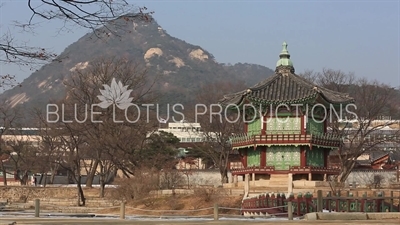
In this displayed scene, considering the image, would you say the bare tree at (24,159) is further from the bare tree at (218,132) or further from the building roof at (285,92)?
the building roof at (285,92)

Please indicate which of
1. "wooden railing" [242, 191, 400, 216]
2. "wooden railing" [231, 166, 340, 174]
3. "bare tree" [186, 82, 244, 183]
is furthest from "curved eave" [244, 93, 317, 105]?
"wooden railing" [242, 191, 400, 216]

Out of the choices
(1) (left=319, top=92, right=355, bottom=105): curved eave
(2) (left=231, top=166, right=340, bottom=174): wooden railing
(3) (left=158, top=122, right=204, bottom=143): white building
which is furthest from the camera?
(3) (left=158, top=122, right=204, bottom=143): white building

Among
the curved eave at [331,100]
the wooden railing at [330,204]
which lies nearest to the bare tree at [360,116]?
the curved eave at [331,100]

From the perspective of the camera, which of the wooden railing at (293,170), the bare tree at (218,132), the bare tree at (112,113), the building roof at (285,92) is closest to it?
the wooden railing at (293,170)

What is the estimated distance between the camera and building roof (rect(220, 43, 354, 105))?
52.2 m

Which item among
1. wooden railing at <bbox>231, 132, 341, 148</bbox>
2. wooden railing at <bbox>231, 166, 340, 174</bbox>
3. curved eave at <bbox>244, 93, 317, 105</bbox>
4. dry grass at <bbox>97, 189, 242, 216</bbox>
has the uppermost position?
curved eave at <bbox>244, 93, 317, 105</bbox>

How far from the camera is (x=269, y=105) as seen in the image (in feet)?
172

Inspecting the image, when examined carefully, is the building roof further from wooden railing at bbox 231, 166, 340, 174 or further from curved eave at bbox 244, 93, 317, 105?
wooden railing at bbox 231, 166, 340, 174

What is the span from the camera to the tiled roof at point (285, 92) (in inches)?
2053

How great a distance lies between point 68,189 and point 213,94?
71.7 feet

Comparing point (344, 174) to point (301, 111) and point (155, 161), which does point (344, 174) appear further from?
point (155, 161)

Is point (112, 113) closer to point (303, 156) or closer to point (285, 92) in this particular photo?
point (285, 92)

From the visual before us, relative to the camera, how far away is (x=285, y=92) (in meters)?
53.2

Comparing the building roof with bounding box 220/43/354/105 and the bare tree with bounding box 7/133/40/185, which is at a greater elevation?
the building roof with bounding box 220/43/354/105
